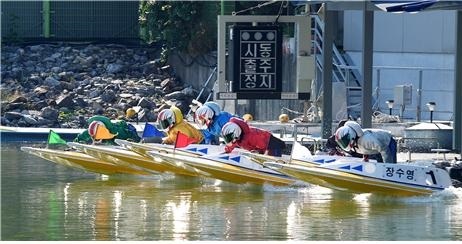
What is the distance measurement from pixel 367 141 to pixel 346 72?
13.1 m

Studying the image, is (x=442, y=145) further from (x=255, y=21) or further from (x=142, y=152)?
(x=142, y=152)

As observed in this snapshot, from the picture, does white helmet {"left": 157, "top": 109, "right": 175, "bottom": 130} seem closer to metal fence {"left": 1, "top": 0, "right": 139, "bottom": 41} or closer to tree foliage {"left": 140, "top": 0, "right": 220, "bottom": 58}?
tree foliage {"left": 140, "top": 0, "right": 220, "bottom": 58}

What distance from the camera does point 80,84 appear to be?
39844mm

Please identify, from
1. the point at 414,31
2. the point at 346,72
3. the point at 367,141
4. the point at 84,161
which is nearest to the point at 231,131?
the point at 367,141

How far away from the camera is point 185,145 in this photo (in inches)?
1032

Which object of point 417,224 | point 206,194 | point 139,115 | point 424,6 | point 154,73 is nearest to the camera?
point 417,224

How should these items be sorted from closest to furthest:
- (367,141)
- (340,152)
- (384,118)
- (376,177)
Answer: (376,177)
(367,141)
(340,152)
(384,118)

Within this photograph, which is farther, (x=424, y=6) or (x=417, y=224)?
(x=424, y=6)

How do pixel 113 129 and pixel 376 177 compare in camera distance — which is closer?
pixel 376 177

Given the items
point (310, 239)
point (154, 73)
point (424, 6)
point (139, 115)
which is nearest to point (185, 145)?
point (424, 6)

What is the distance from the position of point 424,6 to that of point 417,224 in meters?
3.69

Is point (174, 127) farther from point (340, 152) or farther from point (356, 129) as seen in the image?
point (356, 129)

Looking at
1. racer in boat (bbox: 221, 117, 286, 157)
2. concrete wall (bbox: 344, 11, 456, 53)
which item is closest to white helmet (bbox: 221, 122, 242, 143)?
racer in boat (bbox: 221, 117, 286, 157)

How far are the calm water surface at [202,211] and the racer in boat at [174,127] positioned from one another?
669 millimetres
